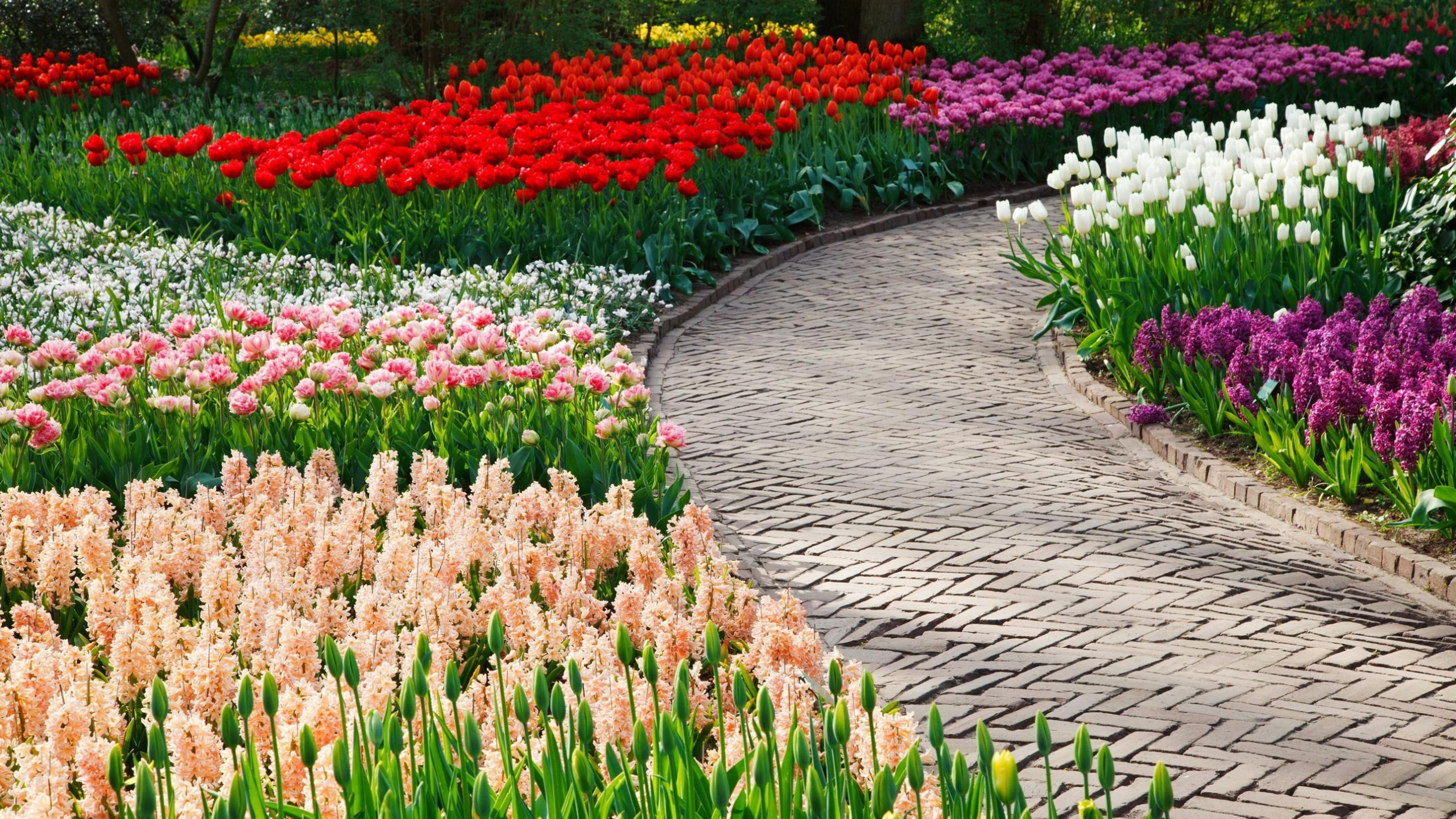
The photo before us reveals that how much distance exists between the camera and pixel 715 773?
6.91ft

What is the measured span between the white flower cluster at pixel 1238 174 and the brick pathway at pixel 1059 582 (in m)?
1.03

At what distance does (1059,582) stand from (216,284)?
5825 mm

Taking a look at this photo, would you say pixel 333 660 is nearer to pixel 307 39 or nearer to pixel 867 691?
pixel 867 691

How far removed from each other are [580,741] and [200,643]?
143 cm

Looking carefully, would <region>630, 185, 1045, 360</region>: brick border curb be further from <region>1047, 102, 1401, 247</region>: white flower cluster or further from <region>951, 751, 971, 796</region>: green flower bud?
<region>951, 751, 971, 796</region>: green flower bud

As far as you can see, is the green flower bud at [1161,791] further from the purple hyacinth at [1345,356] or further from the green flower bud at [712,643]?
the purple hyacinth at [1345,356]

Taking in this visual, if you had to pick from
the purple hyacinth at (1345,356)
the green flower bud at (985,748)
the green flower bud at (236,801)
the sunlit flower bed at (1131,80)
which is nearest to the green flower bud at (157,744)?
the green flower bud at (236,801)

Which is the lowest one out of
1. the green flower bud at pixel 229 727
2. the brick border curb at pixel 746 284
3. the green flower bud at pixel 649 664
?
the brick border curb at pixel 746 284

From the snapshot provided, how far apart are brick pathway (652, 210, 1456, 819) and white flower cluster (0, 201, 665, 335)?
0.73 meters

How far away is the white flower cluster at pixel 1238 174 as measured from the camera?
24.9 ft

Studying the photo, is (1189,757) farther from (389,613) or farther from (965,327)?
(965,327)

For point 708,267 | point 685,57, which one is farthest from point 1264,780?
point 685,57

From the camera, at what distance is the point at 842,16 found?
20.7 meters

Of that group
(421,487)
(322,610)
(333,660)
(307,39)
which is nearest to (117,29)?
(307,39)
